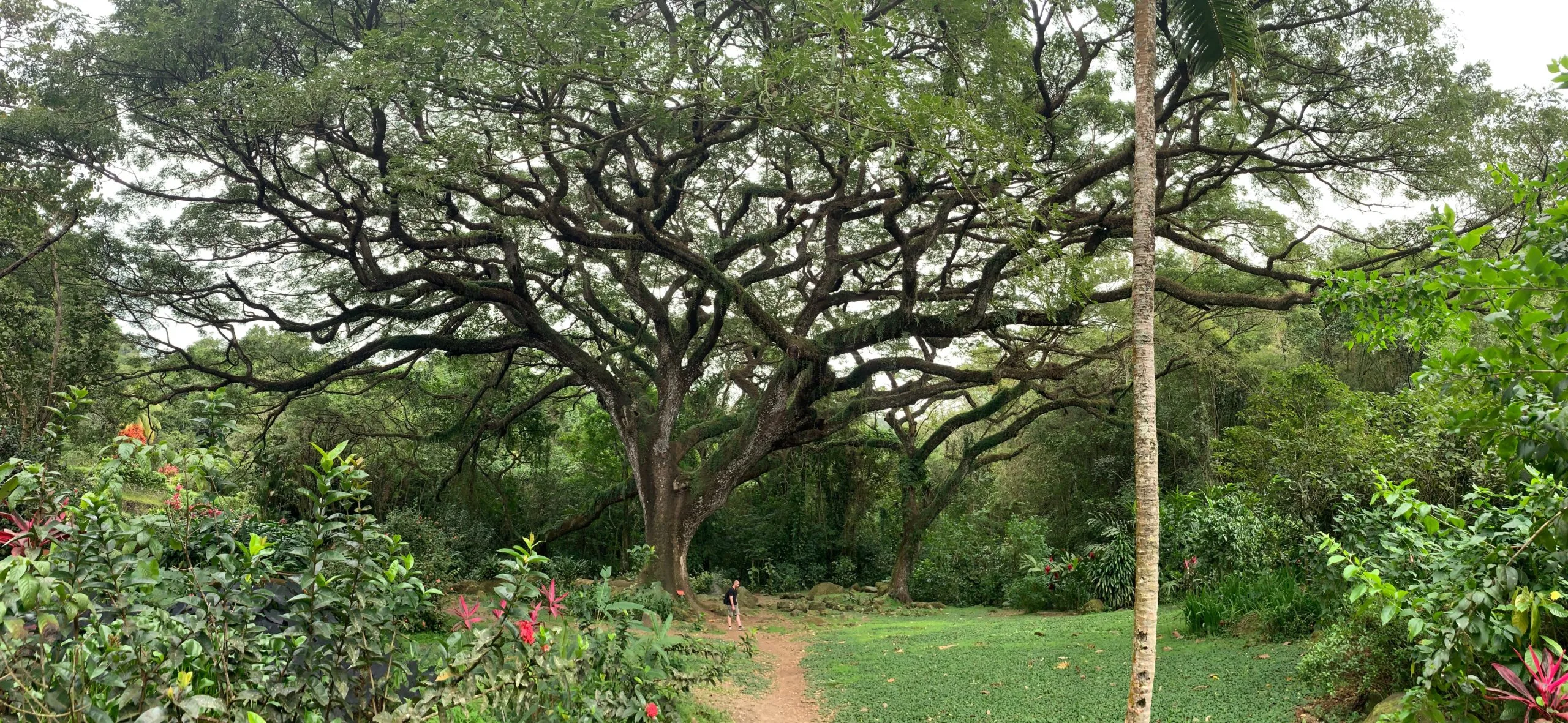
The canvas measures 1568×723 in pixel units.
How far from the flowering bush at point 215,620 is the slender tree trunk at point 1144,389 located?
3106 millimetres

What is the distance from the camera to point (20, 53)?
879 cm

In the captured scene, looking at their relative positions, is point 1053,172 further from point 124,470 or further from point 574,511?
point 574,511

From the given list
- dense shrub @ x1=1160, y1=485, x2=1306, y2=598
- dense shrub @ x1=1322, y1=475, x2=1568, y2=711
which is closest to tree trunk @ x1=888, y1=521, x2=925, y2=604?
dense shrub @ x1=1160, y1=485, x2=1306, y2=598

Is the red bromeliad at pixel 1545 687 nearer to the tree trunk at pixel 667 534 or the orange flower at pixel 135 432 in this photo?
the orange flower at pixel 135 432

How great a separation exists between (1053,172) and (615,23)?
502cm

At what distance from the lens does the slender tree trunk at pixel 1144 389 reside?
434cm

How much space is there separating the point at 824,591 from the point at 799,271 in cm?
674

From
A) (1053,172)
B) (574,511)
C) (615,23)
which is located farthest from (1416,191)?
(574,511)

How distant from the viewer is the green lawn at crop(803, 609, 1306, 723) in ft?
17.9

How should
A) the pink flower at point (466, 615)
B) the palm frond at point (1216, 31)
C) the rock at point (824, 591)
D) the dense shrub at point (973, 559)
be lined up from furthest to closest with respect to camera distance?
1. the rock at point (824, 591)
2. the dense shrub at point (973, 559)
3. the palm frond at point (1216, 31)
4. the pink flower at point (466, 615)

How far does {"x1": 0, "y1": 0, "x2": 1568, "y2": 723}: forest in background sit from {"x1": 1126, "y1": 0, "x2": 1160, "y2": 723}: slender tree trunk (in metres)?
0.92

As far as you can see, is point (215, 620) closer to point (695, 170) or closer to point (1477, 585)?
point (1477, 585)

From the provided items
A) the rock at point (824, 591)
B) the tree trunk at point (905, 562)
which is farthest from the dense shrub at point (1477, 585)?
the rock at point (824, 591)

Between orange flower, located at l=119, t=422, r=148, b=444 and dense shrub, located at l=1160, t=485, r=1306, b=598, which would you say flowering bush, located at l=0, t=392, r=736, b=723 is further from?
dense shrub, located at l=1160, t=485, r=1306, b=598
